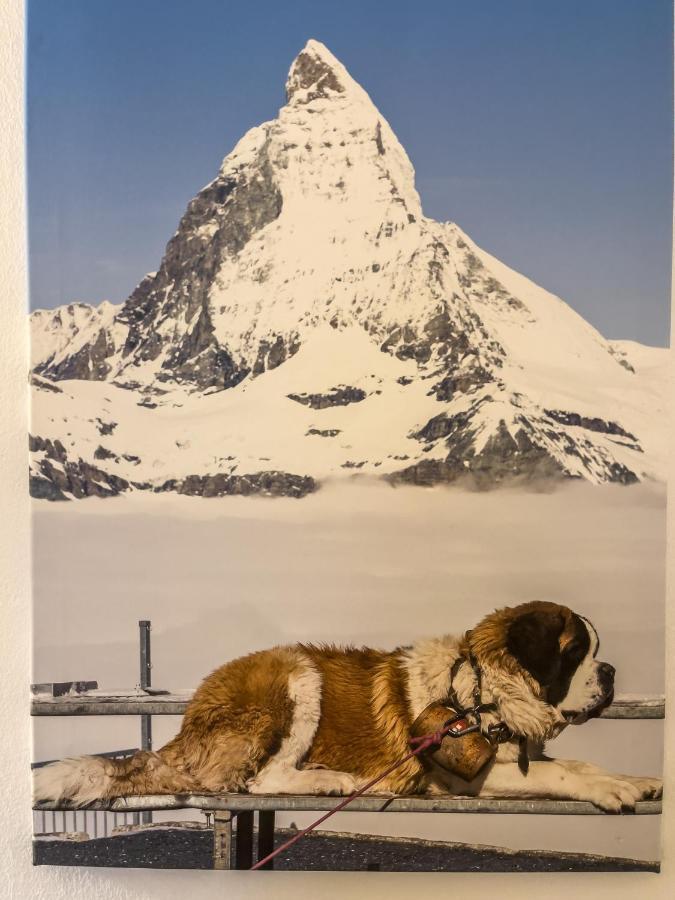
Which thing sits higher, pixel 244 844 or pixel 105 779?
pixel 105 779

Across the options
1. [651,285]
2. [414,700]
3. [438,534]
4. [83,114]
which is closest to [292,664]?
[414,700]

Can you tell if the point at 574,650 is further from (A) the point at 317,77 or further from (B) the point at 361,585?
(A) the point at 317,77

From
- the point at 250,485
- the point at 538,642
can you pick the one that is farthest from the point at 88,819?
the point at 538,642

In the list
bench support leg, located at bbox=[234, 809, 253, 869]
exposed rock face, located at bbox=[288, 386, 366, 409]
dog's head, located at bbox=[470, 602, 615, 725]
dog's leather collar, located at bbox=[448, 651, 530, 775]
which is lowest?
bench support leg, located at bbox=[234, 809, 253, 869]

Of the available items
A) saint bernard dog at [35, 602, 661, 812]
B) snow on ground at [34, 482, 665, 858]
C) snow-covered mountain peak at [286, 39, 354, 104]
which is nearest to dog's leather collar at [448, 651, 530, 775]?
saint bernard dog at [35, 602, 661, 812]

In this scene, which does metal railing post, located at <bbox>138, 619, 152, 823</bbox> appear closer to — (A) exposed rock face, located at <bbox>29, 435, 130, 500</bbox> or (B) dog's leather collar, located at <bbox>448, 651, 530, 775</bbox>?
(A) exposed rock face, located at <bbox>29, 435, 130, 500</bbox>
